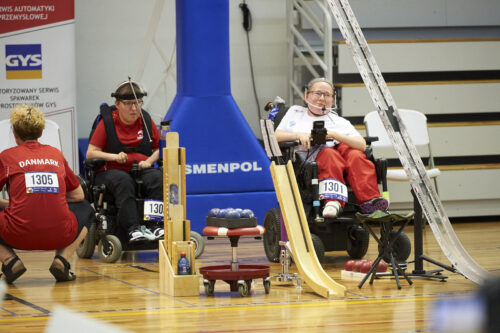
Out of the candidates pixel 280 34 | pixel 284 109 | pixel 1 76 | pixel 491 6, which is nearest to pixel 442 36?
pixel 491 6

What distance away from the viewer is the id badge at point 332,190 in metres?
4.35

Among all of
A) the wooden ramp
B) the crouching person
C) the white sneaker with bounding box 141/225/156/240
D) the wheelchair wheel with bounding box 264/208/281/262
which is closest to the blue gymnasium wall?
the white sneaker with bounding box 141/225/156/240

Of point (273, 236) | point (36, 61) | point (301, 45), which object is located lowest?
point (273, 236)

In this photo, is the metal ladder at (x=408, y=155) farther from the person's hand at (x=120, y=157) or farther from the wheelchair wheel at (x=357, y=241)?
the person's hand at (x=120, y=157)

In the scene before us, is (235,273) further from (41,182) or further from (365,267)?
(41,182)

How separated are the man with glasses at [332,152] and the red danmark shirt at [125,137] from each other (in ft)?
3.00

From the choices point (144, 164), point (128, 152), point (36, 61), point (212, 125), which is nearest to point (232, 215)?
point (144, 164)

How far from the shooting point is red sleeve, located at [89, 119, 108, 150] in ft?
16.3

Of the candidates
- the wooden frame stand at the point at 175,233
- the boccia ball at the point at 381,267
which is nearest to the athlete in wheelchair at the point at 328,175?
the boccia ball at the point at 381,267

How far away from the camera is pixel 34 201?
377 centimetres

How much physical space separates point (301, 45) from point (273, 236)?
3.37 metres

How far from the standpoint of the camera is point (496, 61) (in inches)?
287

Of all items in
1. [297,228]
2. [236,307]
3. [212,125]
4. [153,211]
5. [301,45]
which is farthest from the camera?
[301,45]

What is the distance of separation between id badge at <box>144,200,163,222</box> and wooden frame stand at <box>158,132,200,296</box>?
1079 mm
